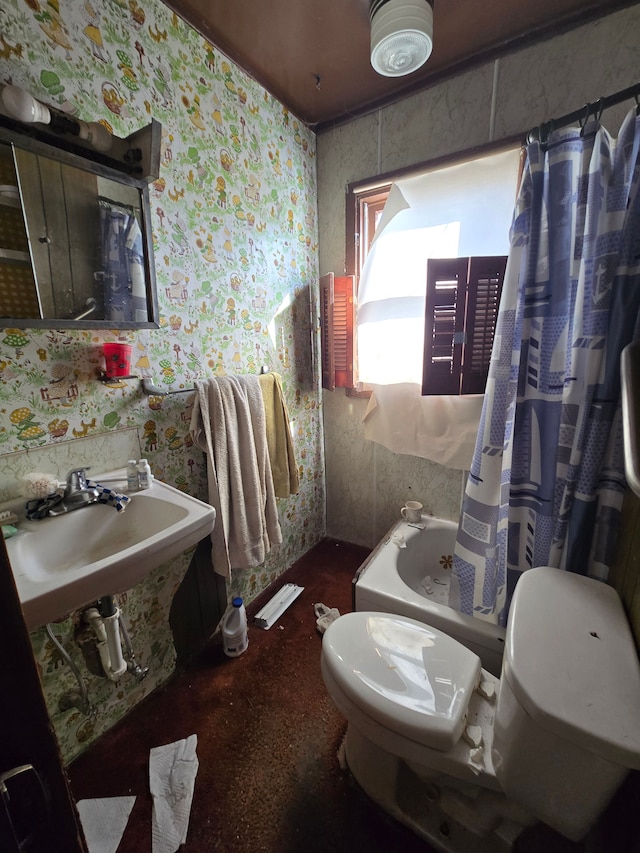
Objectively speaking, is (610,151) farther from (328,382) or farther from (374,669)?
(374,669)

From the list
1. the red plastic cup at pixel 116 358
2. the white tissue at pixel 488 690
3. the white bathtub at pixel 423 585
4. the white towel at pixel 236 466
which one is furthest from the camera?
the white towel at pixel 236 466

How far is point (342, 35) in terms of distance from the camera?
4.37 ft

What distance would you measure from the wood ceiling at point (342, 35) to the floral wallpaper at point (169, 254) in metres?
0.08

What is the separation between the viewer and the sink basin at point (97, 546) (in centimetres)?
73

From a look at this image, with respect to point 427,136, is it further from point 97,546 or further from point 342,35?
point 97,546

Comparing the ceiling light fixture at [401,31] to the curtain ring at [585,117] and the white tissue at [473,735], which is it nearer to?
the curtain ring at [585,117]

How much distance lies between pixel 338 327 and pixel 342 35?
110 cm

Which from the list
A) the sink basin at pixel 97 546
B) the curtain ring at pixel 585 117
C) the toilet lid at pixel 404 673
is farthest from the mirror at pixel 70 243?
the curtain ring at pixel 585 117

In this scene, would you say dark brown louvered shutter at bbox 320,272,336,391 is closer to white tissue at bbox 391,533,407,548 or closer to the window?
Answer: the window

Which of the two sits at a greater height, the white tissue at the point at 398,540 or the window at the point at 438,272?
the window at the point at 438,272

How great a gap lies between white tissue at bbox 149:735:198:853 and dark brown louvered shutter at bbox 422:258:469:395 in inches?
64.0

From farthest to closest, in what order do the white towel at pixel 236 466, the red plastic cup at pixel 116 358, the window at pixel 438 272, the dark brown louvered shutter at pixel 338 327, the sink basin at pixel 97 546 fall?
the dark brown louvered shutter at pixel 338 327
the window at pixel 438 272
the white towel at pixel 236 466
the red plastic cup at pixel 116 358
the sink basin at pixel 97 546

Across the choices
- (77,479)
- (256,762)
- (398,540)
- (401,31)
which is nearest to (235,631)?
(256,762)

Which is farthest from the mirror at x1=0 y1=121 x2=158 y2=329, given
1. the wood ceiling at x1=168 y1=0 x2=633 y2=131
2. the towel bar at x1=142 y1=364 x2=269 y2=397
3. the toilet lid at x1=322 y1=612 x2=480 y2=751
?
the toilet lid at x1=322 y1=612 x2=480 y2=751
